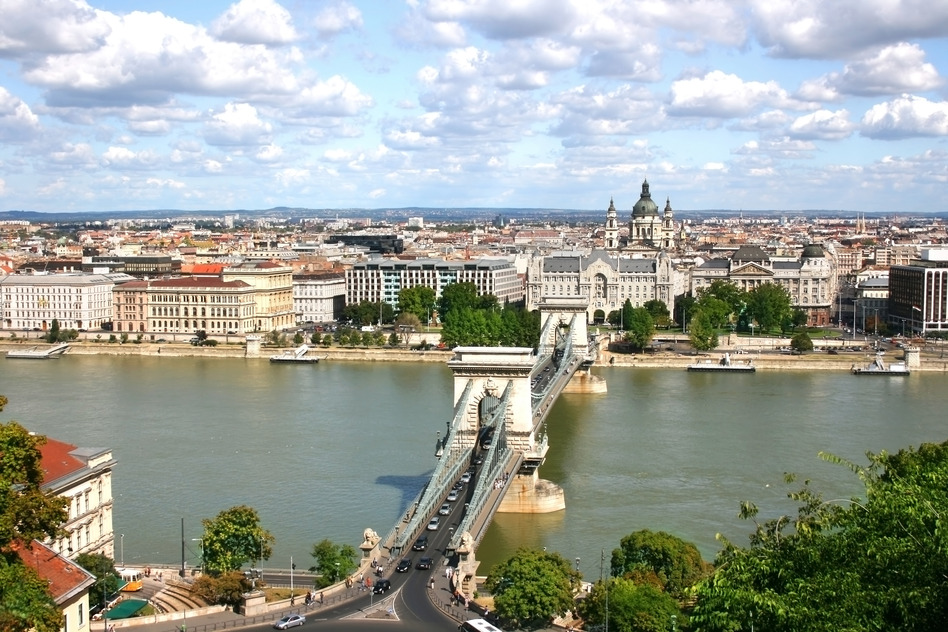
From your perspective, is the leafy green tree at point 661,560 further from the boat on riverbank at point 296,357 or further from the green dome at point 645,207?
the green dome at point 645,207

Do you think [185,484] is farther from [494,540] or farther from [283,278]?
[283,278]

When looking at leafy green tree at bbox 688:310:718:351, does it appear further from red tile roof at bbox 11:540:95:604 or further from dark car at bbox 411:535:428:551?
red tile roof at bbox 11:540:95:604

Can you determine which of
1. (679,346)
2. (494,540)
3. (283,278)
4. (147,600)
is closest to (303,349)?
(283,278)

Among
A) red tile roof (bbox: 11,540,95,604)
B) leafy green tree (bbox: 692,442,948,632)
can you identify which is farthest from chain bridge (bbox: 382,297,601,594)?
leafy green tree (bbox: 692,442,948,632)

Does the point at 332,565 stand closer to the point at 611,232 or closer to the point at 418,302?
the point at 418,302

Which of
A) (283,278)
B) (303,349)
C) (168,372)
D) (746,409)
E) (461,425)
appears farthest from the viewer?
(283,278)

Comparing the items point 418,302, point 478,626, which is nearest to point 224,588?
point 478,626

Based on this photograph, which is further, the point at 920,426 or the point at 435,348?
the point at 435,348
